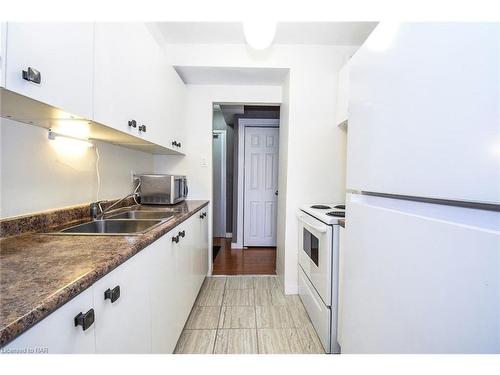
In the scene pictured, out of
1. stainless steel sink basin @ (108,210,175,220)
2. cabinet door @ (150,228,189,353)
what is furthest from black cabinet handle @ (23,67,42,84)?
stainless steel sink basin @ (108,210,175,220)

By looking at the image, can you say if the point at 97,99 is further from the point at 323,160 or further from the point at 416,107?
the point at 323,160

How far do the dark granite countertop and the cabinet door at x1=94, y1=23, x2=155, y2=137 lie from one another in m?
0.56

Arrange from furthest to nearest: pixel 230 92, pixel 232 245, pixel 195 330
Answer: pixel 232 245 < pixel 230 92 < pixel 195 330

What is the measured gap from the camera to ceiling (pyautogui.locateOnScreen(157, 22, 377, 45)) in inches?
73.7

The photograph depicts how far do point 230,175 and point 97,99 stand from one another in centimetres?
333

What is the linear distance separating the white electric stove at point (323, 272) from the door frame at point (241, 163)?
1.93 metres

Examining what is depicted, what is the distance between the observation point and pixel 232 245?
12.3 feet

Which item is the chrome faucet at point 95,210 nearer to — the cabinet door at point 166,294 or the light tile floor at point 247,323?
the cabinet door at point 166,294

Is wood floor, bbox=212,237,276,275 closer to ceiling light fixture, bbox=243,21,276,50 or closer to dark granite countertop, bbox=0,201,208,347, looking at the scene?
dark granite countertop, bbox=0,201,208,347

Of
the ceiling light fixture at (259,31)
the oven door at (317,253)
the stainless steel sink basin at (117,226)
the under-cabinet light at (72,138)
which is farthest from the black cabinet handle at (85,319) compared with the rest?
the ceiling light fixture at (259,31)

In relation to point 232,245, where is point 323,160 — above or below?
above

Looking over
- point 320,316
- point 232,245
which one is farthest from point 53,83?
point 232,245

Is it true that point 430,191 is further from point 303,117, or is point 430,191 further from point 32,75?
point 303,117
